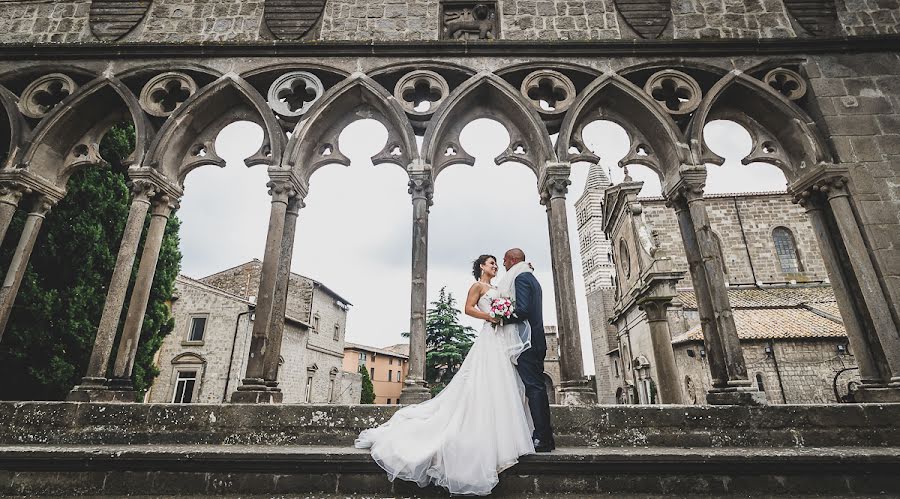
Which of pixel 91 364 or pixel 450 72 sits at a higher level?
pixel 450 72

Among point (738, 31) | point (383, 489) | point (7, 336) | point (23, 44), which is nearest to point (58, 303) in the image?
point (7, 336)

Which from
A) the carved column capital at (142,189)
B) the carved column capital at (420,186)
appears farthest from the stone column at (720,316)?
the carved column capital at (142,189)

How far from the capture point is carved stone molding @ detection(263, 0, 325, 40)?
586 centimetres

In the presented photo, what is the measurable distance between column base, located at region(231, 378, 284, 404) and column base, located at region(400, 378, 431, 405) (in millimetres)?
1237

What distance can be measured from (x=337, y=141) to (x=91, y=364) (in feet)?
12.0

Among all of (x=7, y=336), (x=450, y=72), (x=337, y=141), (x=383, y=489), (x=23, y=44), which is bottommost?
(x=383, y=489)

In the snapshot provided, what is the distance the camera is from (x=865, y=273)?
4.50 meters

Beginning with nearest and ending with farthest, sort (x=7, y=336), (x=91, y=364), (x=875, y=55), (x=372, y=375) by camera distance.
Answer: (x=91, y=364) → (x=875, y=55) → (x=7, y=336) → (x=372, y=375)

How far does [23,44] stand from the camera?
555cm

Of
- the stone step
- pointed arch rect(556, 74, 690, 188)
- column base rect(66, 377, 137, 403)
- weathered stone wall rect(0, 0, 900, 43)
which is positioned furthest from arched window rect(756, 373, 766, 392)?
column base rect(66, 377, 137, 403)

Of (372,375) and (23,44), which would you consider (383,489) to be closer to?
(23,44)

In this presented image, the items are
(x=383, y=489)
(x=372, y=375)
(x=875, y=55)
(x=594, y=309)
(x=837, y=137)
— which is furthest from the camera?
(x=372, y=375)

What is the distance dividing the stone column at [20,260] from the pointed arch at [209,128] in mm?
1669

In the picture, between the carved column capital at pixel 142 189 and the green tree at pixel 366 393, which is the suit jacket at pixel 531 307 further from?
the green tree at pixel 366 393
